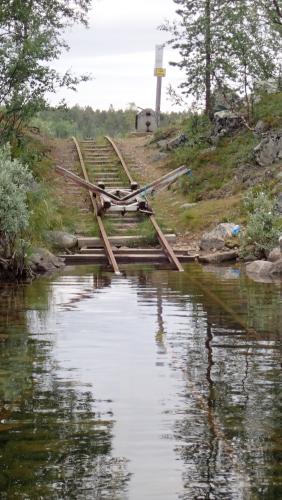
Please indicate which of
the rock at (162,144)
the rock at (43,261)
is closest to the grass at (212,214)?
the rock at (43,261)

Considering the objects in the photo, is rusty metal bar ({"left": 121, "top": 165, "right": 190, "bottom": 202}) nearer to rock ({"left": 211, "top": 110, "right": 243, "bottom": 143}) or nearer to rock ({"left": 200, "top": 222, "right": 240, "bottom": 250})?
rock ({"left": 211, "top": 110, "right": 243, "bottom": 143})

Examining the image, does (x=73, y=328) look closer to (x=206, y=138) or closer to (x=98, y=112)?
(x=206, y=138)

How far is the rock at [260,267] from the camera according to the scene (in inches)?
719

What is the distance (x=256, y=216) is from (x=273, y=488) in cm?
1437

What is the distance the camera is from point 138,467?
630cm

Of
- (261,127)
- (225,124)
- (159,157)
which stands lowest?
(159,157)

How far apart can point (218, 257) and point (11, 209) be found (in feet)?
18.5

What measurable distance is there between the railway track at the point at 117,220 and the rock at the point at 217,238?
0.78 meters

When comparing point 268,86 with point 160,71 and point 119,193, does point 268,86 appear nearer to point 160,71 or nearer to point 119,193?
point 119,193

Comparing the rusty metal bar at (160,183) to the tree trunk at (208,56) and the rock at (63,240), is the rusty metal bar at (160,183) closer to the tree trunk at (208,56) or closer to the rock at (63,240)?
the rock at (63,240)

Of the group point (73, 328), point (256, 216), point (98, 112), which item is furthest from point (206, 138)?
point (98, 112)

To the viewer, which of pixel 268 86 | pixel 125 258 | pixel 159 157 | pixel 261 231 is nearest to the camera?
pixel 261 231

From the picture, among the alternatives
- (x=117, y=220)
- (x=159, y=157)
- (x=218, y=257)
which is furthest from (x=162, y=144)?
(x=218, y=257)

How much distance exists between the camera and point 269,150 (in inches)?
1025
